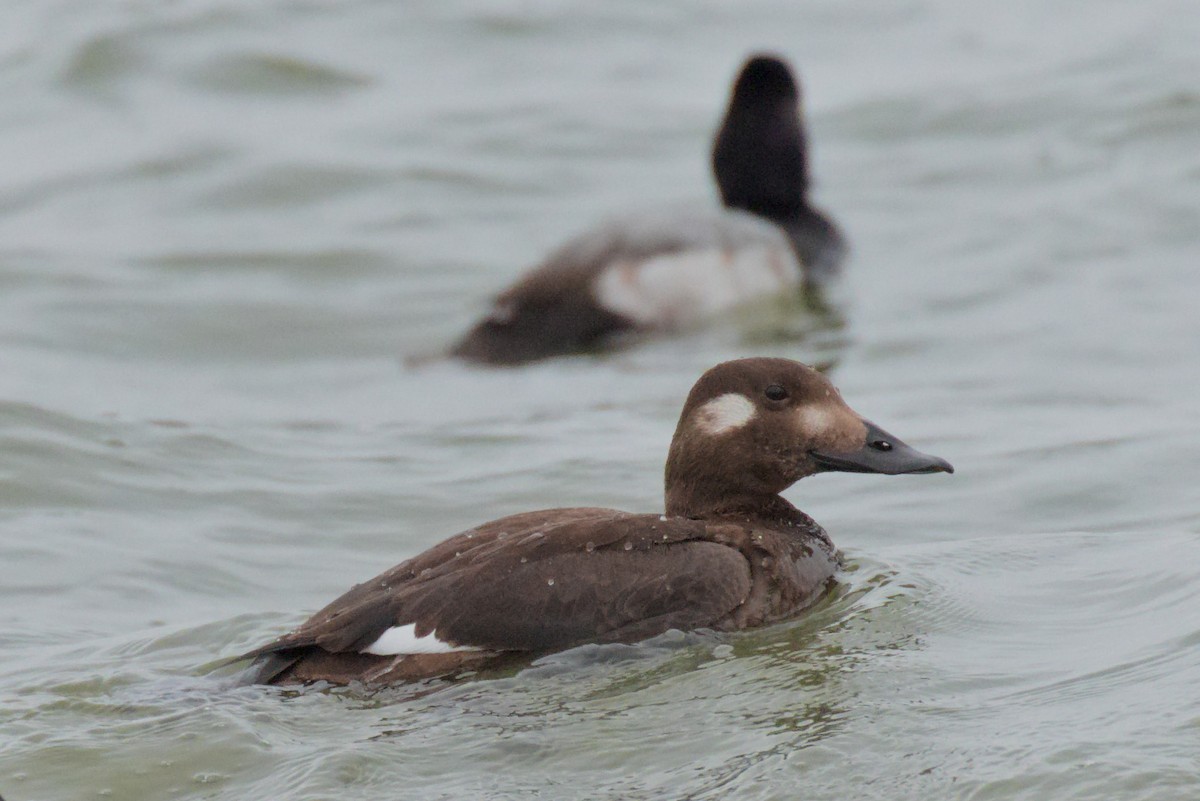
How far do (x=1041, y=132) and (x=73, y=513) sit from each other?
9493 millimetres

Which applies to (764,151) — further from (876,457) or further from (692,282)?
(876,457)

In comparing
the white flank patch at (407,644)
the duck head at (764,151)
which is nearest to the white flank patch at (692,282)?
the duck head at (764,151)

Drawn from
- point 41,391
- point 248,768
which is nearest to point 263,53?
point 41,391

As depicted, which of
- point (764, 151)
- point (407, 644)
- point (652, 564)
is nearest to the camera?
point (407, 644)

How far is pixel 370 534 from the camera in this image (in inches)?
293

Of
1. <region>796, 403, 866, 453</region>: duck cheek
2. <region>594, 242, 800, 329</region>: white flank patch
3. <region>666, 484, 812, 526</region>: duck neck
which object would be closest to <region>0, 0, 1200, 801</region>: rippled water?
<region>594, 242, 800, 329</region>: white flank patch

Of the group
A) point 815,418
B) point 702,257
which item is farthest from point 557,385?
point 815,418

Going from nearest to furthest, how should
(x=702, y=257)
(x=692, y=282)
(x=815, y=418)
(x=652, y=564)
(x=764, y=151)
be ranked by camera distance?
(x=652, y=564)
(x=815, y=418)
(x=692, y=282)
(x=702, y=257)
(x=764, y=151)

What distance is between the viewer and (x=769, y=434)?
5.77 metres

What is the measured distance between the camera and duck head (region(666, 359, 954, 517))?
576 cm

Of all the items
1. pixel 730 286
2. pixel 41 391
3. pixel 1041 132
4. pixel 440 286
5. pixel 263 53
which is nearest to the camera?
pixel 41 391

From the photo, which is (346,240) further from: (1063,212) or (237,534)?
(237,534)

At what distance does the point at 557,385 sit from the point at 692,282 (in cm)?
160

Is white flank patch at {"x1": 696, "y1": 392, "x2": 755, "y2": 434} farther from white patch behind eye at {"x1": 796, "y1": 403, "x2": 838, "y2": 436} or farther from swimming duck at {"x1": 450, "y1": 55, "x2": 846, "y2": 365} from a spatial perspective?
swimming duck at {"x1": 450, "y1": 55, "x2": 846, "y2": 365}
